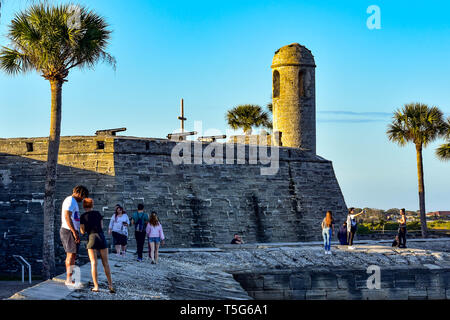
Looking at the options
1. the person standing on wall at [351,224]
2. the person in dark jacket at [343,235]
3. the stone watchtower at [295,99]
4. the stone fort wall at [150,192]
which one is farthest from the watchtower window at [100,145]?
the stone watchtower at [295,99]

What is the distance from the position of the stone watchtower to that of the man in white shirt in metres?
20.2

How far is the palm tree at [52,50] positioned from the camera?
18750 millimetres

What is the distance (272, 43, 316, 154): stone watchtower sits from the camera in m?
29.5

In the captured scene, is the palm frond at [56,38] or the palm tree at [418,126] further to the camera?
the palm tree at [418,126]

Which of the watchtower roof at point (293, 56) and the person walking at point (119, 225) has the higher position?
the watchtower roof at point (293, 56)

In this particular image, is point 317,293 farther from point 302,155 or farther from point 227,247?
point 302,155

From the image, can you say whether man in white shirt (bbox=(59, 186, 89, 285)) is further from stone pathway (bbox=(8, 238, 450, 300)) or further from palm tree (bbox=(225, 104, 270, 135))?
palm tree (bbox=(225, 104, 270, 135))

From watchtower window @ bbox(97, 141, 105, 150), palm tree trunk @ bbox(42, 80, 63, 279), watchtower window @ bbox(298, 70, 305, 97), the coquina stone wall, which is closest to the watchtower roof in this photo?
watchtower window @ bbox(298, 70, 305, 97)

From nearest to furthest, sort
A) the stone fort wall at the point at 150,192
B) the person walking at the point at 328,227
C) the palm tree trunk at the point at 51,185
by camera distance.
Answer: the person walking at the point at 328,227 → the palm tree trunk at the point at 51,185 → the stone fort wall at the point at 150,192

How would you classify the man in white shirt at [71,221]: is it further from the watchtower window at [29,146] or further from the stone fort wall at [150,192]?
the watchtower window at [29,146]

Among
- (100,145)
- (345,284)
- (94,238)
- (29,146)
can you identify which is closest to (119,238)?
(94,238)

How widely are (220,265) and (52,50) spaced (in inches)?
311

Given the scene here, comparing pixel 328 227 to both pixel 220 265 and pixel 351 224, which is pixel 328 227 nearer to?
pixel 351 224
